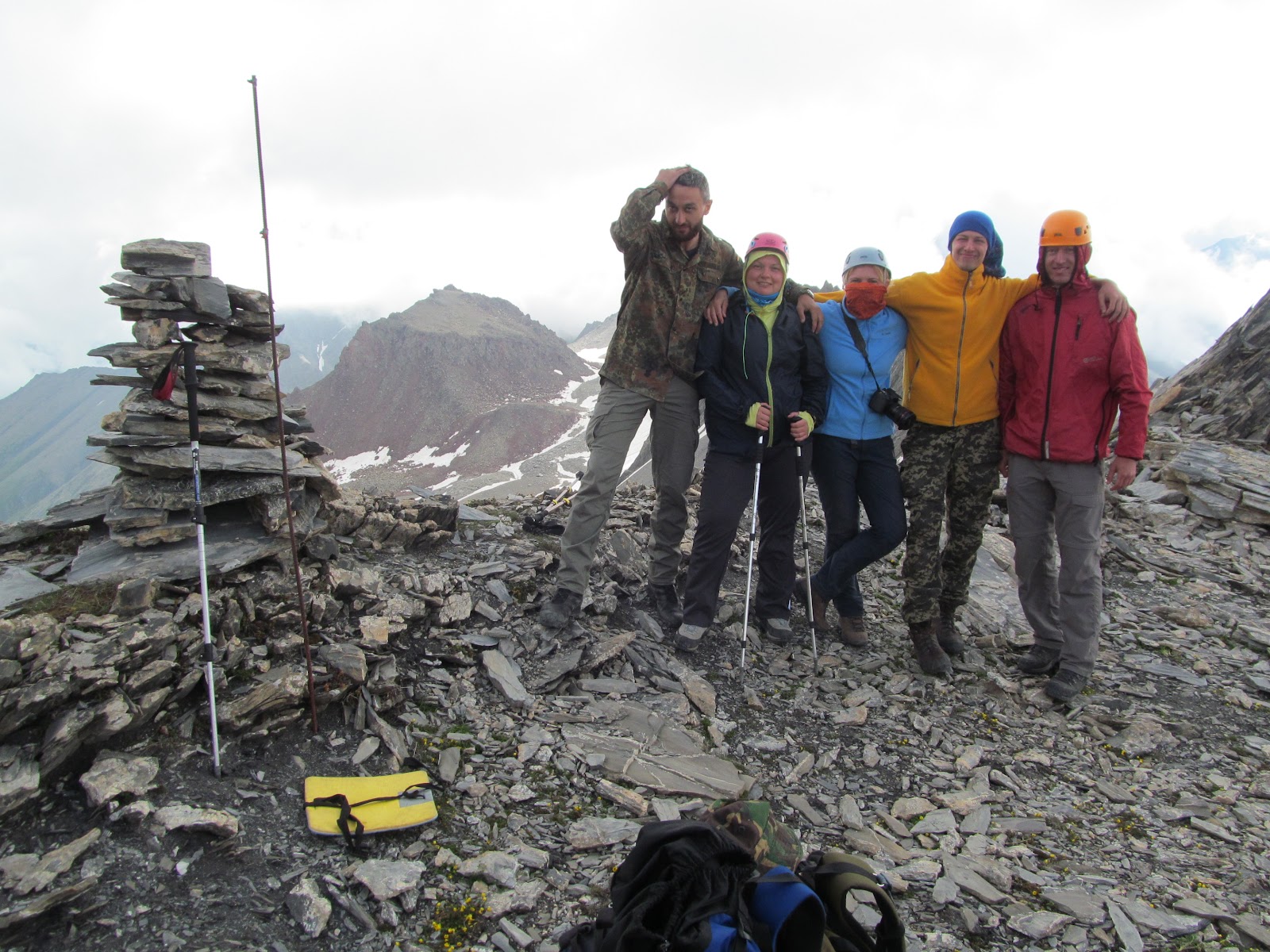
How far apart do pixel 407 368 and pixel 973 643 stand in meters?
205

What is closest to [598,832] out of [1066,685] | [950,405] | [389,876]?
[389,876]

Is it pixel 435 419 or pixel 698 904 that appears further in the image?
pixel 435 419

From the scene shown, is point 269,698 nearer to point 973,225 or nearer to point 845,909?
point 845,909

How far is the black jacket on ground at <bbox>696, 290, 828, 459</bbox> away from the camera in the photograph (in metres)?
6.98

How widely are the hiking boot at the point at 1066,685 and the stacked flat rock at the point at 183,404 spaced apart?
25.8 ft

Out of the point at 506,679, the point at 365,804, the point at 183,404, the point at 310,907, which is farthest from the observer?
the point at 183,404

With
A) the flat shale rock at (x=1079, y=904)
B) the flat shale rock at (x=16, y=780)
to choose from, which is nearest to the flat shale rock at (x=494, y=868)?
the flat shale rock at (x=16, y=780)

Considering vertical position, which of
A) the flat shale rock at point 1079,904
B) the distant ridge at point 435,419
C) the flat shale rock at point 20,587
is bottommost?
the distant ridge at point 435,419

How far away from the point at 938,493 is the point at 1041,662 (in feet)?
7.31

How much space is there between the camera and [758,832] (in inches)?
166

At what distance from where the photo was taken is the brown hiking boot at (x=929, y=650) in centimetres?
744

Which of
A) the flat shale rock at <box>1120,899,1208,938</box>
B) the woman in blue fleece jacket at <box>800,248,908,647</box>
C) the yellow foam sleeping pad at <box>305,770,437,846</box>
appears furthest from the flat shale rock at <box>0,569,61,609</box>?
the flat shale rock at <box>1120,899,1208,938</box>

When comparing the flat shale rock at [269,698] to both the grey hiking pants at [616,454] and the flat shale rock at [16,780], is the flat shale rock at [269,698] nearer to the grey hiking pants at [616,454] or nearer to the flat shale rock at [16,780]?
the flat shale rock at [16,780]

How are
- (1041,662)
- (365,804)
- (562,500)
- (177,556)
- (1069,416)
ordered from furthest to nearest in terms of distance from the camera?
(562,500)
(1041,662)
(1069,416)
(177,556)
(365,804)
